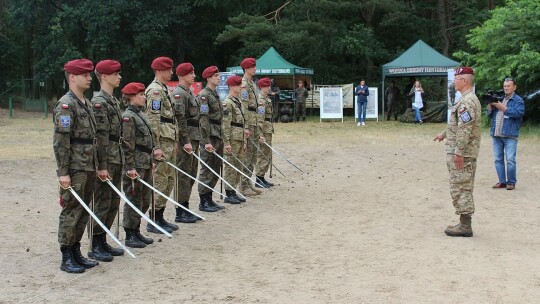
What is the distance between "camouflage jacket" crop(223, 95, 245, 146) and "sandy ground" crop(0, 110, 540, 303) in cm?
104

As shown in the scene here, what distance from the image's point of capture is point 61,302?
525cm

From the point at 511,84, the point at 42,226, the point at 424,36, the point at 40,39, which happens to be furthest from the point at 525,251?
the point at 40,39

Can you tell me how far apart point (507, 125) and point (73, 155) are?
7.28m

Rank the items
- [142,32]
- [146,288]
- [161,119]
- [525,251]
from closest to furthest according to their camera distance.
Answer: 1. [146,288]
2. [525,251]
3. [161,119]
4. [142,32]

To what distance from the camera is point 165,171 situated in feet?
26.1

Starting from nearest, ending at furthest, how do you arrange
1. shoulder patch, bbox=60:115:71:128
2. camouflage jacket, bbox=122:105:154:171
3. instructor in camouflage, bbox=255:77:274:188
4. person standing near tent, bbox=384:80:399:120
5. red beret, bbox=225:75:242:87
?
shoulder patch, bbox=60:115:71:128, camouflage jacket, bbox=122:105:154:171, red beret, bbox=225:75:242:87, instructor in camouflage, bbox=255:77:274:188, person standing near tent, bbox=384:80:399:120

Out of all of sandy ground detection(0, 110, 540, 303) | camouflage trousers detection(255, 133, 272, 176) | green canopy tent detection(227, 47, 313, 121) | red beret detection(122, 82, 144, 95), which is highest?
green canopy tent detection(227, 47, 313, 121)

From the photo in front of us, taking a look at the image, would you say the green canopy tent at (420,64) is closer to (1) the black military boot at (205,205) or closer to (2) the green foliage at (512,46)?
(2) the green foliage at (512,46)

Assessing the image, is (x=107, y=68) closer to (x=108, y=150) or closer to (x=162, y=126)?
(x=108, y=150)

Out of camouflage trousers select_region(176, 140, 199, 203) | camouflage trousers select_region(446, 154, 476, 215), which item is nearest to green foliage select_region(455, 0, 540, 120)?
camouflage trousers select_region(446, 154, 476, 215)

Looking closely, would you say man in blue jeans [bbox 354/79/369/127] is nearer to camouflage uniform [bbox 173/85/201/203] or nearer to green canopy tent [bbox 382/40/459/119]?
green canopy tent [bbox 382/40/459/119]

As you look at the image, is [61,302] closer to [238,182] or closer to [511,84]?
[238,182]

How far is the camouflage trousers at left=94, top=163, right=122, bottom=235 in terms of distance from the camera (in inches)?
260

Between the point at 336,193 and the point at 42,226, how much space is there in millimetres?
4729
